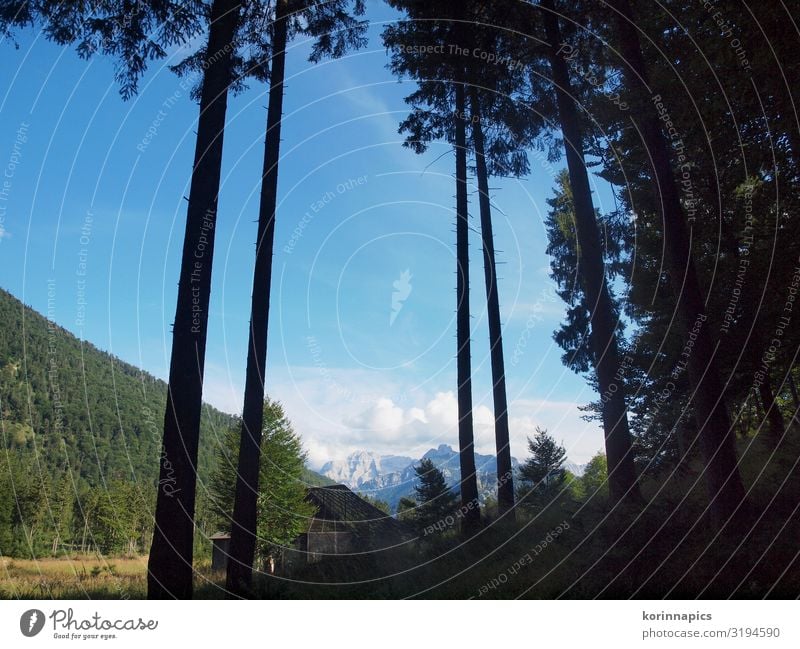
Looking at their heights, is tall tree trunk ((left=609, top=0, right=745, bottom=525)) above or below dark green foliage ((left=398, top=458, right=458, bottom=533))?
above

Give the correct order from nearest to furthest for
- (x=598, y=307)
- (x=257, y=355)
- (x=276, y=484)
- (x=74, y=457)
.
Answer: (x=598, y=307)
(x=257, y=355)
(x=276, y=484)
(x=74, y=457)

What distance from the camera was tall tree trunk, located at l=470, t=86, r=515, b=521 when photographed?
1212 cm

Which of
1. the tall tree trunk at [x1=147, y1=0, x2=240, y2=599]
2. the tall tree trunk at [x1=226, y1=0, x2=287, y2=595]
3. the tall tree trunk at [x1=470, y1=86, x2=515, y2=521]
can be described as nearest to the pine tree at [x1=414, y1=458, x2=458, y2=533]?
the tall tree trunk at [x1=470, y1=86, x2=515, y2=521]

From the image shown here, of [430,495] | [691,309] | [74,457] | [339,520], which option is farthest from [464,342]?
[74,457]

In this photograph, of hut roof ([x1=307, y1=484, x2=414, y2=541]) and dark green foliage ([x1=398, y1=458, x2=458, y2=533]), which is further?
hut roof ([x1=307, y1=484, x2=414, y2=541])

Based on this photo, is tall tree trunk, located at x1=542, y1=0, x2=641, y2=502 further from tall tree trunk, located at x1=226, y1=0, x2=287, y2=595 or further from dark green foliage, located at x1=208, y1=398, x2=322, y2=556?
dark green foliage, located at x1=208, y1=398, x2=322, y2=556

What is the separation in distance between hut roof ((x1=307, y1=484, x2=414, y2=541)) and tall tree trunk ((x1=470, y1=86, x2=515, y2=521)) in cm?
1601

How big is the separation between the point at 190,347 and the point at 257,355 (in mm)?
3043

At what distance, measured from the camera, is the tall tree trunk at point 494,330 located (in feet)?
39.8

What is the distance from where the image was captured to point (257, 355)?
9141 millimetres

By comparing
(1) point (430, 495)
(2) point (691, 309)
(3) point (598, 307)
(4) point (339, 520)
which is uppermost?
(3) point (598, 307)

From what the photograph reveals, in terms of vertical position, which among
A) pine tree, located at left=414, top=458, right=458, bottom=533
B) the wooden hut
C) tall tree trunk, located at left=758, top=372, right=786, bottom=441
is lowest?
the wooden hut

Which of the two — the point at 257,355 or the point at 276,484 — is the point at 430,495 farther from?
the point at 257,355
